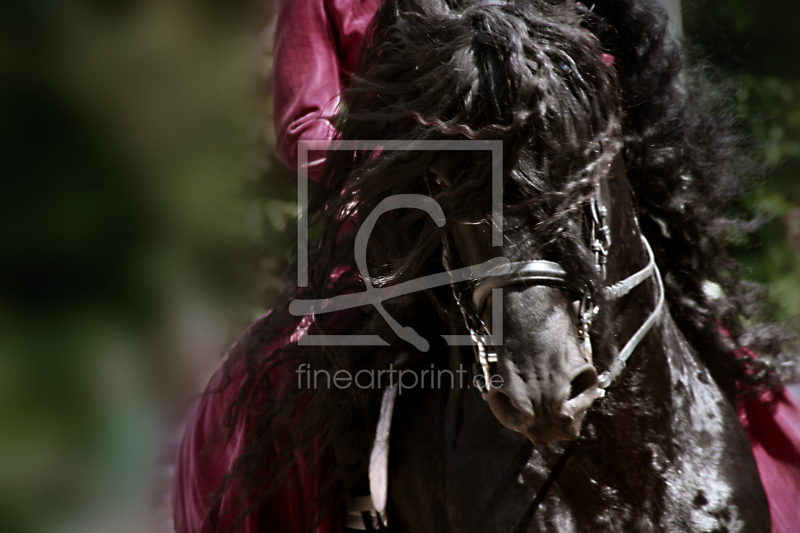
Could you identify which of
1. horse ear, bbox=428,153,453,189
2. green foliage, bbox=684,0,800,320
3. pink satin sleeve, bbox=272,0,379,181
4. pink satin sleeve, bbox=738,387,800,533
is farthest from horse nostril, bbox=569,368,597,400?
green foliage, bbox=684,0,800,320

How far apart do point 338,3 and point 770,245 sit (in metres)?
2.37

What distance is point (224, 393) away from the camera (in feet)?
5.68

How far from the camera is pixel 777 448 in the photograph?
5.11 feet

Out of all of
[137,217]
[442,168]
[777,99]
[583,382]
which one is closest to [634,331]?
[583,382]

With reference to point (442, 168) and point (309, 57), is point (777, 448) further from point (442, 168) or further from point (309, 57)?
point (309, 57)

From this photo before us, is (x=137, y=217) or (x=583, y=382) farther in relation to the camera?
(x=137, y=217)

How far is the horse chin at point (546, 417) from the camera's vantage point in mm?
1042

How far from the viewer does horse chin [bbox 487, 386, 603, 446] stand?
1042 millimetres

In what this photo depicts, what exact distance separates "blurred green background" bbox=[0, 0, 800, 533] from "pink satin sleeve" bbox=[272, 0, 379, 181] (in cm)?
19

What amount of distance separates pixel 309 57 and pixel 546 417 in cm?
130

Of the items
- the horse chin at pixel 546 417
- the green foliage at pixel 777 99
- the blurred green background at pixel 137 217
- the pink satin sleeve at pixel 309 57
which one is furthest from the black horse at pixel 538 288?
the green foliage at pixel 777 99

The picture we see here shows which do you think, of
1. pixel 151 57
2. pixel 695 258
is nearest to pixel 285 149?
pixel 695 258

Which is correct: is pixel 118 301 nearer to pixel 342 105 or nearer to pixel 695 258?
pixel 342 105

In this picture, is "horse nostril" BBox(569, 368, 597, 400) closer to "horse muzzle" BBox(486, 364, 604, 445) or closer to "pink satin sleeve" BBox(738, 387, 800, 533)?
"horse muzzle" BBox(486, 364, 604, 445)
